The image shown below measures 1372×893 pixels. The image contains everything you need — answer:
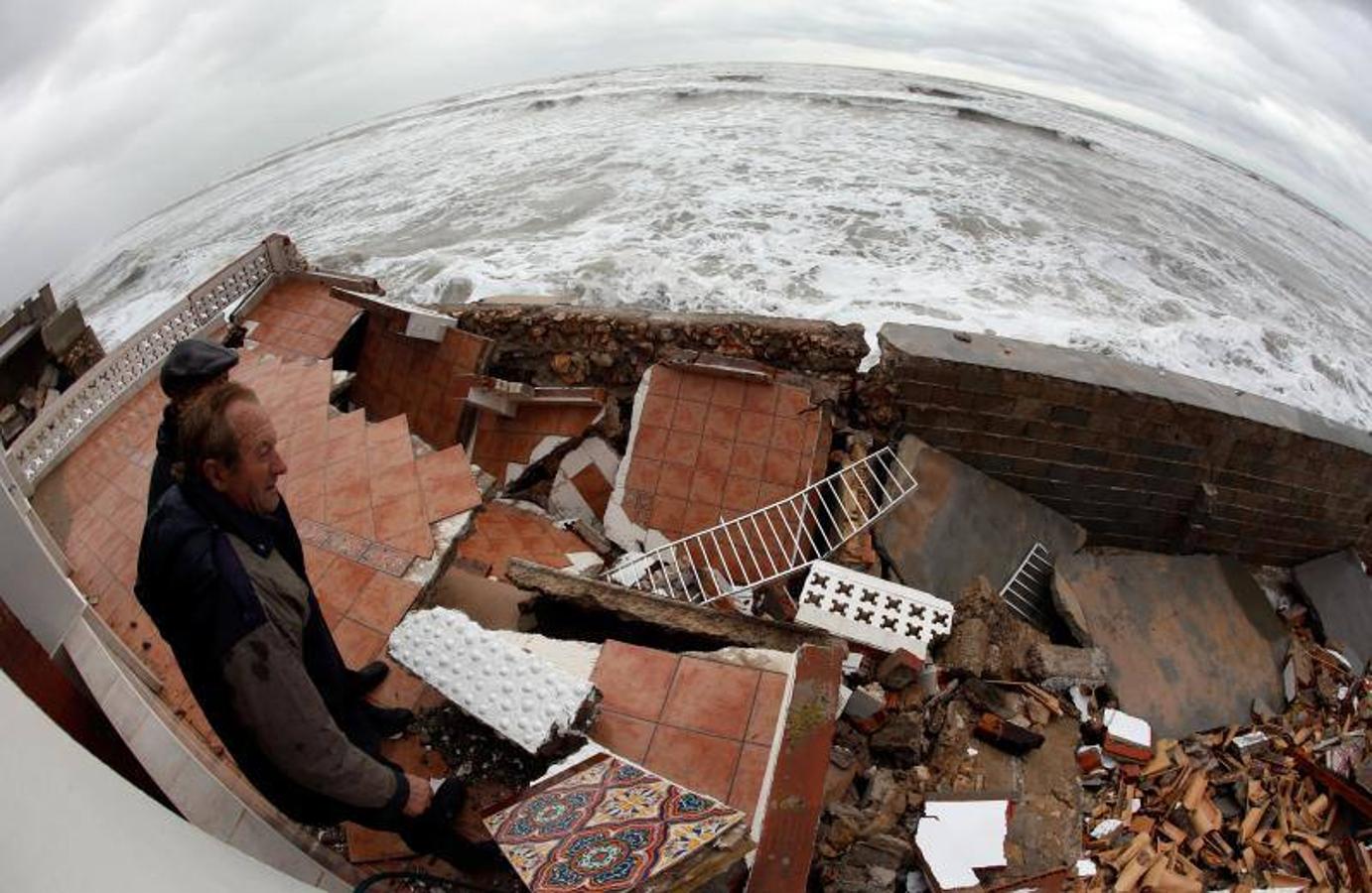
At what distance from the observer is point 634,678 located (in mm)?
2898

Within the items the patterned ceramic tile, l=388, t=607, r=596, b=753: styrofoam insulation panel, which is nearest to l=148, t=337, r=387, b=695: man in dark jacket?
l=388, t=607, r=596, b=753: styrofoam insulation panel

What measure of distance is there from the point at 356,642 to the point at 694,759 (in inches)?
70.7

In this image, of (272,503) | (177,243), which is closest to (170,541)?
(272,503)

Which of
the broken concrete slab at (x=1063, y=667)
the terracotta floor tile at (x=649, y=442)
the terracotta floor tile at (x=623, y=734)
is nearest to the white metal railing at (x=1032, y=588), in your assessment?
the broken concrete slab at (x=1063, y=667)

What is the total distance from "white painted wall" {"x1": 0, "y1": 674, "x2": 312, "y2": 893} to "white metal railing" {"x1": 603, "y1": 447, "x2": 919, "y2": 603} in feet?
10.5

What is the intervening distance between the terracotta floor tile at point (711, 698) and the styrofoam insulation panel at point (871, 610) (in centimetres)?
181

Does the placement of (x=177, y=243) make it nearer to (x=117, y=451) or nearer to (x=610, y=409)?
(x=117, y=451)

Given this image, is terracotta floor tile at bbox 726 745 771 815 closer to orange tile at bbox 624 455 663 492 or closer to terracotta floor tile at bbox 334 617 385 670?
terracotta floor tile at bbox 334 617 385 670

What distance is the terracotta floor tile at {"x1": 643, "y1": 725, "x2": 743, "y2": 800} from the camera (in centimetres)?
259

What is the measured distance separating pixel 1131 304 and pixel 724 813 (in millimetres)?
11316

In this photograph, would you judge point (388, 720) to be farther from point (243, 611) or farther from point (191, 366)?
point (191, 366)

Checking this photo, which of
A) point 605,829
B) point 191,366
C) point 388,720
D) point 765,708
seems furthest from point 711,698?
point 191,366

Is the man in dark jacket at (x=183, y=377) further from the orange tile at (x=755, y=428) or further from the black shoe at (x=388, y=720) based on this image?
the orange tile at (x=755, y=428)

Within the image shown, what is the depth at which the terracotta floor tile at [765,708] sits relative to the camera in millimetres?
2709
